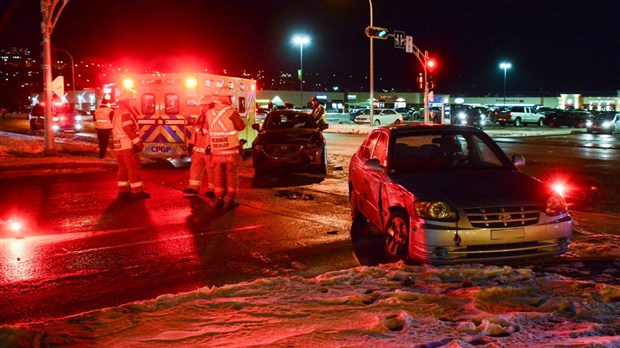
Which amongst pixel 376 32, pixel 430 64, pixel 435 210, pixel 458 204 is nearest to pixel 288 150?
pixel 435 210

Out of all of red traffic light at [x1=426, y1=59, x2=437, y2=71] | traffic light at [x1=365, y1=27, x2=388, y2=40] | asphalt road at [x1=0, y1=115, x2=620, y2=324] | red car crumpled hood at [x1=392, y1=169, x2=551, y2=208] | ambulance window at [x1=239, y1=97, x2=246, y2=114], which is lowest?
asphalt road at [x1=0, y1=115, x2=620, y2=324]

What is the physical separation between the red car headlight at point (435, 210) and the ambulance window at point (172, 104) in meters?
12.3

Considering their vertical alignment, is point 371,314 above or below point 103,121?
below

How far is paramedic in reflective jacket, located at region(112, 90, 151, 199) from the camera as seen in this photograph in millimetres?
11141

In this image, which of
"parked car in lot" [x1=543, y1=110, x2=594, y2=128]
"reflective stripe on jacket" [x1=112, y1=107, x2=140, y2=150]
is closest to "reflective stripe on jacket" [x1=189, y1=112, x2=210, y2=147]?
"reflective stripe on jacket" [x1=112, y1=107, x2=140, y2=150]

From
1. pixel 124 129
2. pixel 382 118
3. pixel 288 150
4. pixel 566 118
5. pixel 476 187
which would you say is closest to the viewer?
pixel 476 187

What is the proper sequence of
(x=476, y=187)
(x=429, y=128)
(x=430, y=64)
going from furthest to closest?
(x=430, y=64)
(x=429, y=128)
(x=476, y=187)

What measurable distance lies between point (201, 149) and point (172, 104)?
6972 mm

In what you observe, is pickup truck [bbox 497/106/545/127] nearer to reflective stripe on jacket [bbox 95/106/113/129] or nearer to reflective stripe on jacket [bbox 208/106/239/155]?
reflective stripe on jacket [bbox 95/106/113/129]

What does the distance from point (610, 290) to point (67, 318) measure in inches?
174

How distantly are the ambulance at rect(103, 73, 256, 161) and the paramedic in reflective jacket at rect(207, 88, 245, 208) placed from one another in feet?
21.0

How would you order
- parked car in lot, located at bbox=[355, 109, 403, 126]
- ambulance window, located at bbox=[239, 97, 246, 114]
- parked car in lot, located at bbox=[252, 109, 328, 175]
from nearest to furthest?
parked car in lot, located at bbox=[252, 109, 328, 175], ambulance window, located at bbox=[239, 97, 246, 114], parked car in lot, located at bbox=[355, 109, 403, 126]

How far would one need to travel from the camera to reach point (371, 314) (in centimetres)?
475

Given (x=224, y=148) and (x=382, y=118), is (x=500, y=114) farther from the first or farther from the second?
(x=224, y=148)
